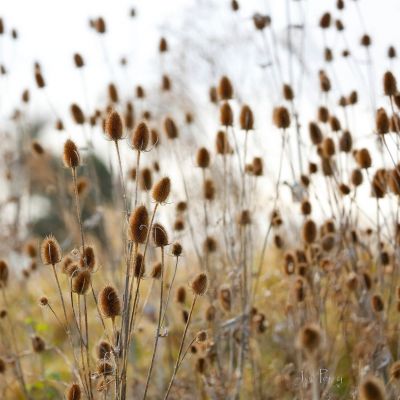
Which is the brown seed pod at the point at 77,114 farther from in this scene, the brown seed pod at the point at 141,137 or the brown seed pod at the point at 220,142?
the brown seed pod at the point at 141,137

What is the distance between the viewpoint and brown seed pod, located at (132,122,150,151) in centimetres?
208

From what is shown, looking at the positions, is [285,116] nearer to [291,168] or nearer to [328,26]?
[291,168]

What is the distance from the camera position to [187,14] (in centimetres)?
498

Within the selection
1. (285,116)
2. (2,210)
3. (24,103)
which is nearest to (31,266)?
(24,103)

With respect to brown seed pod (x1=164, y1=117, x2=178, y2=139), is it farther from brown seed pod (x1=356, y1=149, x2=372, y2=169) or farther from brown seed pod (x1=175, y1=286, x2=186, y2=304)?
brown seed pod (x1=356, y1=149, x2=372, y2=169)

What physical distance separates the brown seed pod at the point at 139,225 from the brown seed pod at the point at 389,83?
1286 millimetres

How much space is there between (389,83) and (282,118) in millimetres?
524

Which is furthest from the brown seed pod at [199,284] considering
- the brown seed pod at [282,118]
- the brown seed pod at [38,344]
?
the brown seed pod at [282,118]

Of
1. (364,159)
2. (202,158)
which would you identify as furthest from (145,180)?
(364,159)

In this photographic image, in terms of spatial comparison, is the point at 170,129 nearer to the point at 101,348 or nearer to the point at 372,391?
the point at 101,348

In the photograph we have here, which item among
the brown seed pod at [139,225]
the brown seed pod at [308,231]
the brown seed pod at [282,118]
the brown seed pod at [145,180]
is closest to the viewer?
the brown seed pod at [139,225]

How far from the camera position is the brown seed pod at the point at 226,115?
3.14 metres

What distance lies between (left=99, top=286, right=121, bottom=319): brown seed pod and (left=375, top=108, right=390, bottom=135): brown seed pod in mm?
1275

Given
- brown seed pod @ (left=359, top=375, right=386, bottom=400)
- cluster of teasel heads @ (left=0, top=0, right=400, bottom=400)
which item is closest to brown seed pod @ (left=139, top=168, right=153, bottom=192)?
cluster of teasel heads @ (left=0, top=0, right=400, bottom=400)
